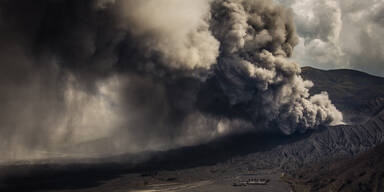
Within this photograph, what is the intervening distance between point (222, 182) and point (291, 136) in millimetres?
58651

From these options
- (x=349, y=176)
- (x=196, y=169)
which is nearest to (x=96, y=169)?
(x=196, y=169)

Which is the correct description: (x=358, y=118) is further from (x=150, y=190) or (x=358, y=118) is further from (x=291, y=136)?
(x=150, y=190)

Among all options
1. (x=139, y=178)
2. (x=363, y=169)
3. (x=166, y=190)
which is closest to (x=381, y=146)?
(x=363, y=169)

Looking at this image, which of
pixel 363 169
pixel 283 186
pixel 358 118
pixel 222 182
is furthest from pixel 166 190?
pixel 358 118

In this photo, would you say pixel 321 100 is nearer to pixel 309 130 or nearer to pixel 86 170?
pixel 309 130

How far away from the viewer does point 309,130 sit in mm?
153500

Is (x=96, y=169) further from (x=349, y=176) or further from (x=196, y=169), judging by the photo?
(x=349, y=176)

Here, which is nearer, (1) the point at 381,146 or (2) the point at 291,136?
(1) the point at 381,146

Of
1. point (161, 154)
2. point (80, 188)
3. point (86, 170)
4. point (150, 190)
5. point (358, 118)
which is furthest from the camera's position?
point (358, 118)

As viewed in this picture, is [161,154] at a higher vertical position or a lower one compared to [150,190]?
higher

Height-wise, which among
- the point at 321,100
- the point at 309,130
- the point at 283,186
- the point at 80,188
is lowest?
the point at 283,186

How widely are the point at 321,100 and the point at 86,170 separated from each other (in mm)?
105981

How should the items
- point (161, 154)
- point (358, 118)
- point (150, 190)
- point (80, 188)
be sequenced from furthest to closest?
point (358, 118) → point (161, 154) → point (150, 190) → point (80, 188)

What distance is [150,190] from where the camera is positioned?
89.6 metres
